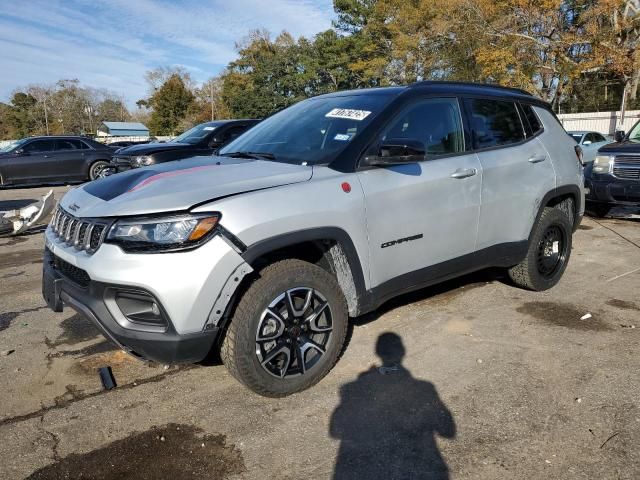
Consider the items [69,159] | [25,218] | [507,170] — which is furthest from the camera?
[69,159]

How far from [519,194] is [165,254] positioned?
9.71 feet

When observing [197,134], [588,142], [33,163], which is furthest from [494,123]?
[33,163]

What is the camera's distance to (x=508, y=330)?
405 cm

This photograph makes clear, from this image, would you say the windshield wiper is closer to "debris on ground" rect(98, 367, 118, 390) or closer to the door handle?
the door handle

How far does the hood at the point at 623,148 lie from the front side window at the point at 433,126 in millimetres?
5366

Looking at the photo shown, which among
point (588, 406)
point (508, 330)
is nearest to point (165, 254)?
point (588, 406)

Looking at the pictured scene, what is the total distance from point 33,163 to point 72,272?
46.0 feet

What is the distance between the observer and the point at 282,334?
9.68 feet

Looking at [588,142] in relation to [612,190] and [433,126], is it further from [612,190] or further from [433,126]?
[433,126]

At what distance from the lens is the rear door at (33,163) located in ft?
48.3

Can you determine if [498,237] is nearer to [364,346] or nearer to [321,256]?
[364,346]

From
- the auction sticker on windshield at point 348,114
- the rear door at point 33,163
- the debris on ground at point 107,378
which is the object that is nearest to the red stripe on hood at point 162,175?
the auction sticker on windshield at point 348,114

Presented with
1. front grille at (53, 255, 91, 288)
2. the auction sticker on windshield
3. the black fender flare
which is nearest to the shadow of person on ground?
front grille at (53, 255, 91, 288)

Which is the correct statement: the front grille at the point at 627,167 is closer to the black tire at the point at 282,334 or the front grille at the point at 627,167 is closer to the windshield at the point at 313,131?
the windshield at the point at 313,131
